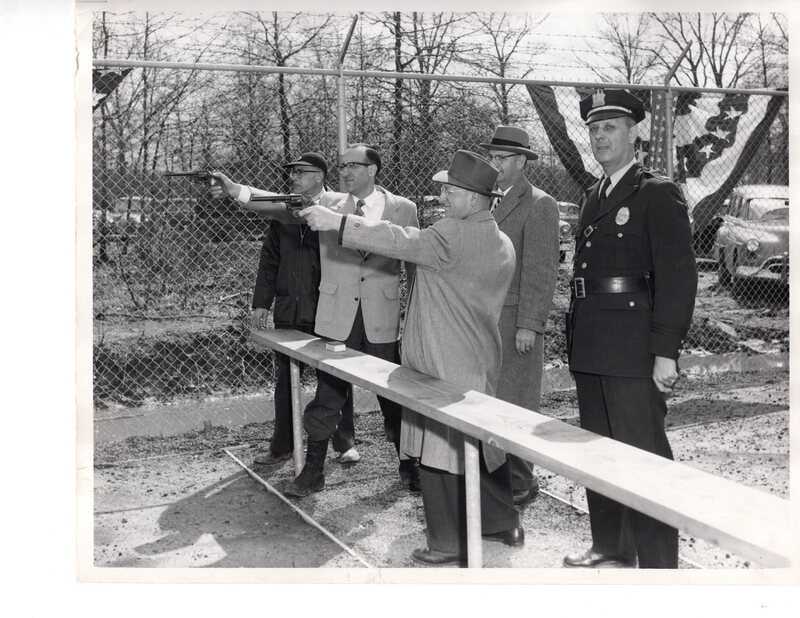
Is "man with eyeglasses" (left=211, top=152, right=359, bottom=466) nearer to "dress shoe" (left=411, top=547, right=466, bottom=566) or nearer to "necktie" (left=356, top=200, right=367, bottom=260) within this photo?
"necktie" (left=356, top=200, right=367, bottom=260)

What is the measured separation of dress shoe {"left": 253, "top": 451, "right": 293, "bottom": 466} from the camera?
210 inches

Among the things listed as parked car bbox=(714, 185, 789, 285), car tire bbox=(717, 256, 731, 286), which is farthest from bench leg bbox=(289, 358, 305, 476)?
car tire bbox=(717, 256, 731, 286)

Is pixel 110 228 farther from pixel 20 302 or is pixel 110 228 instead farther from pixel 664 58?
pixel 664 58

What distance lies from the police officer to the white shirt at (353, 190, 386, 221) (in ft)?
4.75

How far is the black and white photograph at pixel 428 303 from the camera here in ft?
10.9

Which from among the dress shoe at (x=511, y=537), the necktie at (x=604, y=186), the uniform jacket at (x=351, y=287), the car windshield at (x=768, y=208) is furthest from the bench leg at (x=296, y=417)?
the car windshield at (x=768, y=208)

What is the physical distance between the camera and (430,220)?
23.5ft

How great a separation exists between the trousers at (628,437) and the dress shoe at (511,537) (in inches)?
15.1

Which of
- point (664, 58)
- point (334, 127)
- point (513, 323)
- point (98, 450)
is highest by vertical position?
point (664, 58)

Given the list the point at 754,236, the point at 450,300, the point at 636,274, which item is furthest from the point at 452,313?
the point at 754,236
